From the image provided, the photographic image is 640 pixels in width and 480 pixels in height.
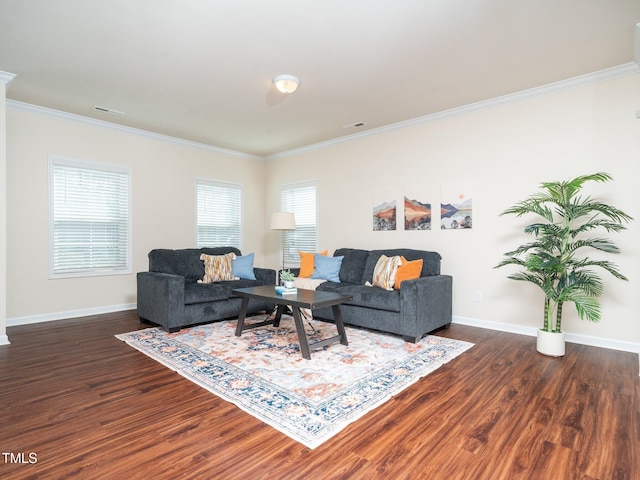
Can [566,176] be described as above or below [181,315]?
above

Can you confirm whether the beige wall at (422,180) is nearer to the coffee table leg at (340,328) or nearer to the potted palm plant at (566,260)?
the potted palm plant at (566,260)

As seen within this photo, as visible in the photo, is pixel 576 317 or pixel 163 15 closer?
pixel 163 15

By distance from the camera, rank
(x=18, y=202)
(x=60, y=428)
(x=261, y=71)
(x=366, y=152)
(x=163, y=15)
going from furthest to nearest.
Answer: (x=366, y=152) < (x=18, y=202) < (x=261, y=71) < (x=163, y=15) < (x=60, y=428)

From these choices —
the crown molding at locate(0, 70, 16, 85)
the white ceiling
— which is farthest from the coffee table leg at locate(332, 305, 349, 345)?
the crown molding at locate(0, 70, 16, 85)

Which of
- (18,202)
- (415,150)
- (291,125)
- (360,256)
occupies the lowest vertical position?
(360,256)

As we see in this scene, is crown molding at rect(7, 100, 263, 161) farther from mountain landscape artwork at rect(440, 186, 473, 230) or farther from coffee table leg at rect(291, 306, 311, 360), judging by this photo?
coffee table leg at rect(291, 306, 311, 360)

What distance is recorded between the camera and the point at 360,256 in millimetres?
5059

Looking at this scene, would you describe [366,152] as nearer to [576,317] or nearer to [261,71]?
[261,71]

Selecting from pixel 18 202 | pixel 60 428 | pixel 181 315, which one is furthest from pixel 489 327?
pixel 18 202

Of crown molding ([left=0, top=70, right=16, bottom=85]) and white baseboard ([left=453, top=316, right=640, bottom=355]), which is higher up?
crown molding ([left=0, top=70, right=16, bottom=85])

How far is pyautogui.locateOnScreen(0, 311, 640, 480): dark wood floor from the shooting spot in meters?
1.72

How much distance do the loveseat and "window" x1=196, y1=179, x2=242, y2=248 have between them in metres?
2.68

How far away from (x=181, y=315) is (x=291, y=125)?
295 centimetres

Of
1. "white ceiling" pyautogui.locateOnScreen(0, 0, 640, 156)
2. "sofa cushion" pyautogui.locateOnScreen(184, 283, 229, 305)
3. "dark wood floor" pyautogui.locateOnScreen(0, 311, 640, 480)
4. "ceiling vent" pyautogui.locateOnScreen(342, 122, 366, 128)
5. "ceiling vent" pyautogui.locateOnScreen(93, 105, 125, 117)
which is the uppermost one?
"ceiling vent" pyautogui.locateOnScreen(93, 105, 125, 117)
